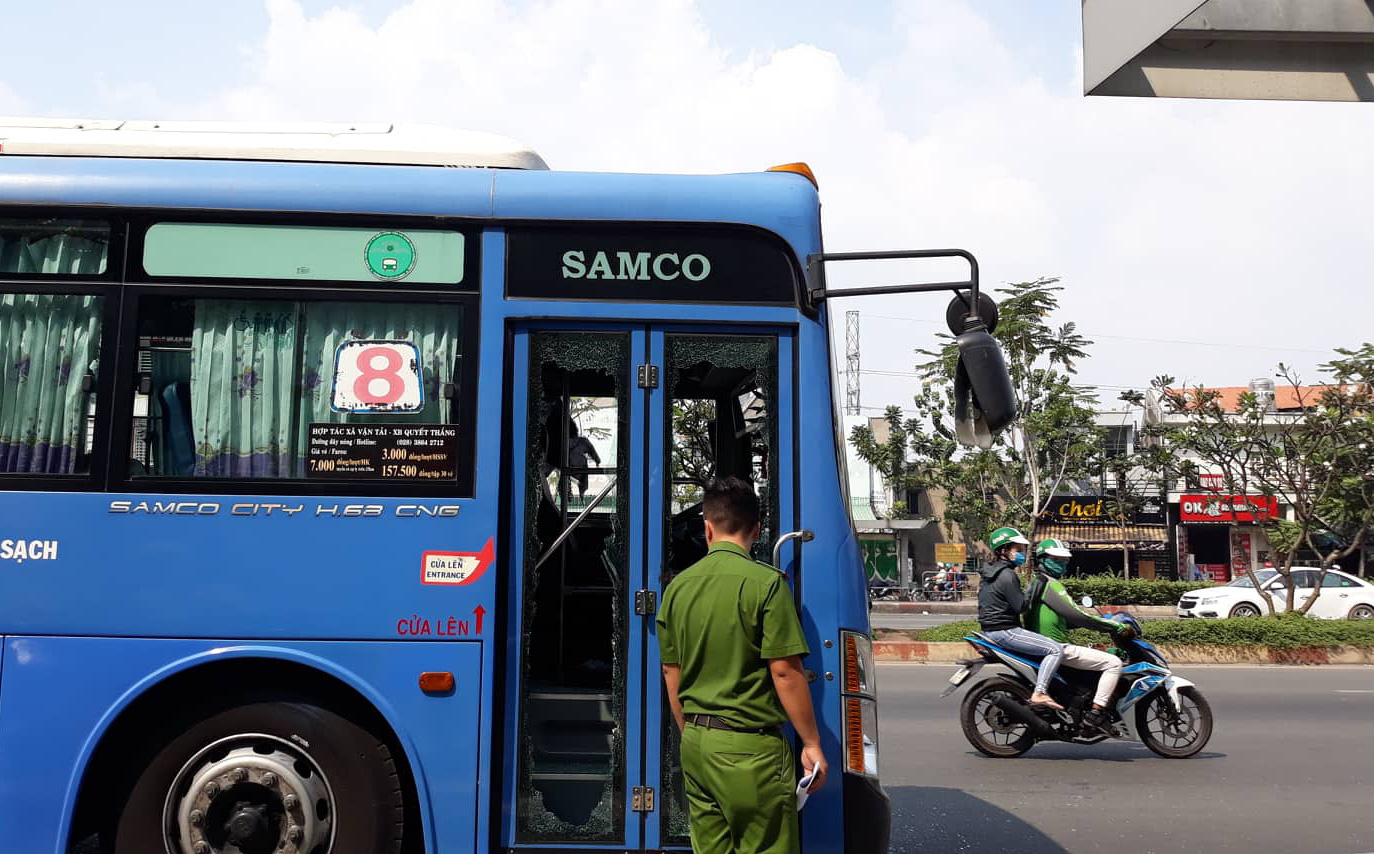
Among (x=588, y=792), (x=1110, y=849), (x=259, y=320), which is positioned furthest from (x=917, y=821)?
(x=259, y=320)

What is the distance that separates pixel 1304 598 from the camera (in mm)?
25641

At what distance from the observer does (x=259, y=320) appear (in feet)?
15.0

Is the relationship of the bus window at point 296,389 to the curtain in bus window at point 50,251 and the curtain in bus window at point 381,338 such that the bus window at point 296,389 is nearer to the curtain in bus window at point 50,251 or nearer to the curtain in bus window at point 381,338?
the curtain in bus window at point 381,338

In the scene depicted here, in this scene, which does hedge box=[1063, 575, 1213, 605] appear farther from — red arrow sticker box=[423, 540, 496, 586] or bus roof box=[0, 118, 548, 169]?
red arrow sticker box=[423, 540, 496, 586]

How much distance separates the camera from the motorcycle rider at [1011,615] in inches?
343

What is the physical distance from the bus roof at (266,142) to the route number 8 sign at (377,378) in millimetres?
886

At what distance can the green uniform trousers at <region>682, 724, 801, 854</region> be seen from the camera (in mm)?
3475

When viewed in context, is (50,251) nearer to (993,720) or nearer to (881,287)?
(881,287)

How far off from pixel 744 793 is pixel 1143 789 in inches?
215

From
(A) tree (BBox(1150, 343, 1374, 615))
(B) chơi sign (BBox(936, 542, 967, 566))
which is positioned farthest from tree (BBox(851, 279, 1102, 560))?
(B) chơi sign (BBox(936, 542, 967, 566))

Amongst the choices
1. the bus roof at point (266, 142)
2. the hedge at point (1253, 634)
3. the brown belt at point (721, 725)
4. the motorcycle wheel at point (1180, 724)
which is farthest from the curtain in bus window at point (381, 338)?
the hedge at point (1253, 634)

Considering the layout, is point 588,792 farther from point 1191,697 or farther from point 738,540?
point 1191,697

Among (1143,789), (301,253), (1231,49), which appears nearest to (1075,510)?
(1143,789)

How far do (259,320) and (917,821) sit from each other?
4.66 metres
